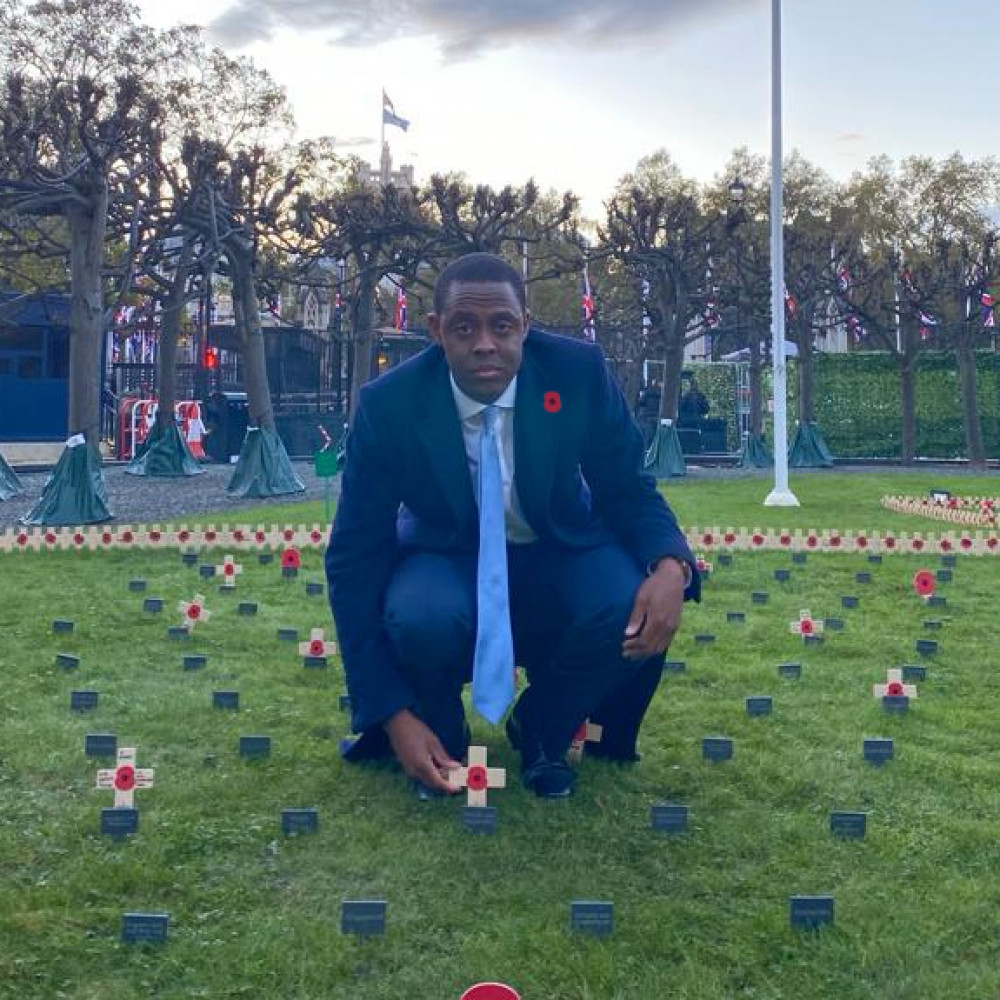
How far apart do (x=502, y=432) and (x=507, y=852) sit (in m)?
1.34

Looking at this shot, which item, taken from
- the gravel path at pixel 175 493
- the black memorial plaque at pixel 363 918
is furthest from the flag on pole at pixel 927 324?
the black memorial plaque at pixel 363 918

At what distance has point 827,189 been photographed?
1822 inches

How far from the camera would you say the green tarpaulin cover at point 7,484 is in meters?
17.7

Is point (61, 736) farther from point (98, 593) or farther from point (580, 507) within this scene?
point (98, 593)

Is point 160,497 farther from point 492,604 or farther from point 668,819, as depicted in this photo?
point 668,819

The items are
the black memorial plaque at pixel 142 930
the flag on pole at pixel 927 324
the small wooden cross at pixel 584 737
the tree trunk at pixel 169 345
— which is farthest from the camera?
the flag on pole at pixel 927 324

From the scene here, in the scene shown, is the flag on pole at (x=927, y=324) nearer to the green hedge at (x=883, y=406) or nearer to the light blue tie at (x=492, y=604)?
the green hedge at (x=883, y=406)

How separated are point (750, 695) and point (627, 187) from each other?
152 feet

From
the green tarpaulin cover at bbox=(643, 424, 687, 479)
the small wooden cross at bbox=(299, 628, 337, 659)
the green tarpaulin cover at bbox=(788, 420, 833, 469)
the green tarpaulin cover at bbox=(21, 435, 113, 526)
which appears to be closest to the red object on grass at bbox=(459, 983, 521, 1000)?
the small wooden cross at bbox=(299, 628, 337, 659)

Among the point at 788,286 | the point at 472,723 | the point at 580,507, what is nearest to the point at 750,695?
the point at 472,723

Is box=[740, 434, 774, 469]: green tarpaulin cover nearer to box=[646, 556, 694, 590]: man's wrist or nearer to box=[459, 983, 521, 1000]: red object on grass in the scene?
box=[646, 556, 694, 590]: man's wrist

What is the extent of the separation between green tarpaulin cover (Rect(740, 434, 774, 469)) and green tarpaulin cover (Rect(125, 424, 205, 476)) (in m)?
11.4

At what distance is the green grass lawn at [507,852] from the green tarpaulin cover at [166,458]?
16.0 metres

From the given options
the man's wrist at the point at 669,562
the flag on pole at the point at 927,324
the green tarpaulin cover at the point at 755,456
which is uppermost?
the flag on pole at the point at 927,324
